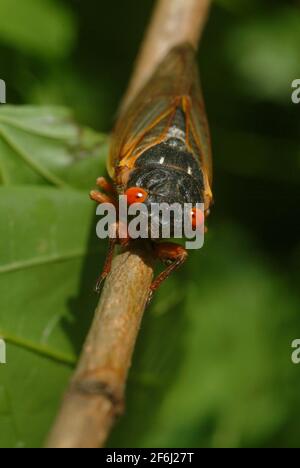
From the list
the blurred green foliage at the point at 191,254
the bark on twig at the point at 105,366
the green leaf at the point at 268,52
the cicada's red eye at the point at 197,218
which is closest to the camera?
the bark on twig at the point at 105,366

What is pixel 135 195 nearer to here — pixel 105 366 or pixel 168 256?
pixel 168 256

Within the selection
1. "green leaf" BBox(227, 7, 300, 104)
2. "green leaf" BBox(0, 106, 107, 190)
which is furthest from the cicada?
"green leaf" BBox(227, 7, 300, 104)

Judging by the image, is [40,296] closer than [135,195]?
No

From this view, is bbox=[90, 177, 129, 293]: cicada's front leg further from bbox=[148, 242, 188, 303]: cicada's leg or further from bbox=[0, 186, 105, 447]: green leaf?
bbox=[0, 186, 105, 447]: green leaf

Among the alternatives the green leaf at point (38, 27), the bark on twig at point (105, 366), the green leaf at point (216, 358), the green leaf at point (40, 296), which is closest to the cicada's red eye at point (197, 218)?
the bark on twig at point (105, 366)

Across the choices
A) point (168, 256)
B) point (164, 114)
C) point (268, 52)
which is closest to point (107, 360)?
point (168, 256)

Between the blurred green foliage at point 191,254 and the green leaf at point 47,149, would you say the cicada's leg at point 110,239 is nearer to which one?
the blurred green foliage at point 191,254
